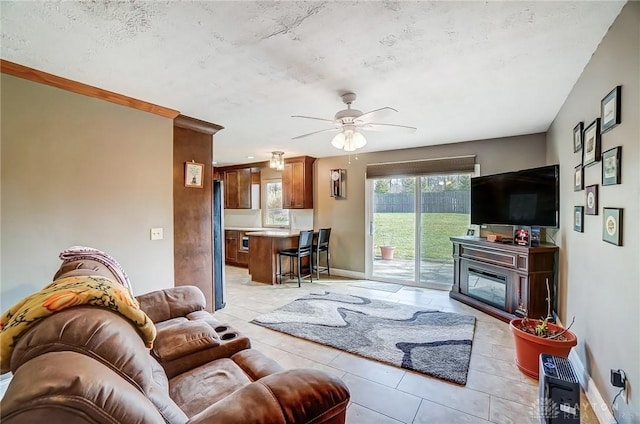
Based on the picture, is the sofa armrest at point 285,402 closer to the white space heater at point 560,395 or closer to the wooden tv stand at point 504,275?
the white space heater at point 560,395

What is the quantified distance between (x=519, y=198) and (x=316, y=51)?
3080 mm

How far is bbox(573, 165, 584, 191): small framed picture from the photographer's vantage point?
2282 millimetres

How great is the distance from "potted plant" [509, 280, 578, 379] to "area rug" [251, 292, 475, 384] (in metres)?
0.44

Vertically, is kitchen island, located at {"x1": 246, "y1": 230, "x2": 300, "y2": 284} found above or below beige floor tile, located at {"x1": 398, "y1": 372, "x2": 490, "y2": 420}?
above

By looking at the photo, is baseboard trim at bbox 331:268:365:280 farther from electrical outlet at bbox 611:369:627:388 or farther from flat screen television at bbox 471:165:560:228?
electrical outlet at bbox 611:369:627:388

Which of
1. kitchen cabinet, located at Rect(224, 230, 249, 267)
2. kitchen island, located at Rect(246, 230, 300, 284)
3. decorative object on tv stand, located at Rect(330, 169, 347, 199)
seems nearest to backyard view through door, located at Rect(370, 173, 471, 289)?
decorative object on tv stand, located at Rect(330, 169, 347, 199)

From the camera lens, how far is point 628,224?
1500mm

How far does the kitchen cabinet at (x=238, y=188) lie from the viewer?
7078mm

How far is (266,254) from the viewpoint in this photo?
5.24 metres

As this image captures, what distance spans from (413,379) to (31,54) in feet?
11.8

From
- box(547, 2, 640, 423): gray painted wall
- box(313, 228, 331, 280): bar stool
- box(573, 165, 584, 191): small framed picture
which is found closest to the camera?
box(547, 2, 640, 423): gray painted wall

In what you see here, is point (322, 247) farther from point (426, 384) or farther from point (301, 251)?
point (426, 384)

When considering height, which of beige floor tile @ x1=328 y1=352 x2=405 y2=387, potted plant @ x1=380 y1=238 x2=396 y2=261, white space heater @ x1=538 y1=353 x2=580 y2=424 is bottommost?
beige floor tile @ x1=328 y1=352 x2=405 y2=387

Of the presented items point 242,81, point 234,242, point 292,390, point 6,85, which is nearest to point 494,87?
point 242,81
